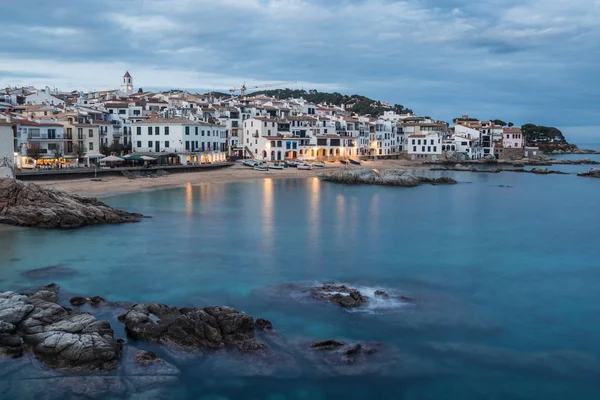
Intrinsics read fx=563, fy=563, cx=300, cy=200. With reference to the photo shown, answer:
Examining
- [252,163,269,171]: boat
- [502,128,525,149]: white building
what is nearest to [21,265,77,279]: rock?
[252,163,269,171]: boat

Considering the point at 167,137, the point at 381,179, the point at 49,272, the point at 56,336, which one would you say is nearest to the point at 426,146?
the point at 381,179

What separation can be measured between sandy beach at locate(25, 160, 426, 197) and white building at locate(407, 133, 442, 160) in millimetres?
11975

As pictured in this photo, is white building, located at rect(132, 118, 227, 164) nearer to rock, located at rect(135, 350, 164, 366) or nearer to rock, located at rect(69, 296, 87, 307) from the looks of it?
rock, located at rect(69, 296, 87, 307)

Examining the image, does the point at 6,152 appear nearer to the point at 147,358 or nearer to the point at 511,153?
the point at 147,358

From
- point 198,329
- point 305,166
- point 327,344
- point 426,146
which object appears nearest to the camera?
point 327,344

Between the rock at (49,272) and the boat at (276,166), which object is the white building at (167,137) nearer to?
the boat at (276,166)

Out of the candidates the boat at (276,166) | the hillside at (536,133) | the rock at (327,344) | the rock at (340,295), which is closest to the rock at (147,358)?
the rock at (327,344)

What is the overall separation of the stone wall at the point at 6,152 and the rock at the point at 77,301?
15422 mm

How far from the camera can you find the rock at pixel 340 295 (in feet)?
49.6

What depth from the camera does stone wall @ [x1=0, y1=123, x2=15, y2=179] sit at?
89.9ft

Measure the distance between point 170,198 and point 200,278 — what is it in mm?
20413

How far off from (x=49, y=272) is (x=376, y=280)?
34.5ft

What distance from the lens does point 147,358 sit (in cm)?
1143

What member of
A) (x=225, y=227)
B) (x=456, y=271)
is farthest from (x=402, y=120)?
(x=456, y=271)
